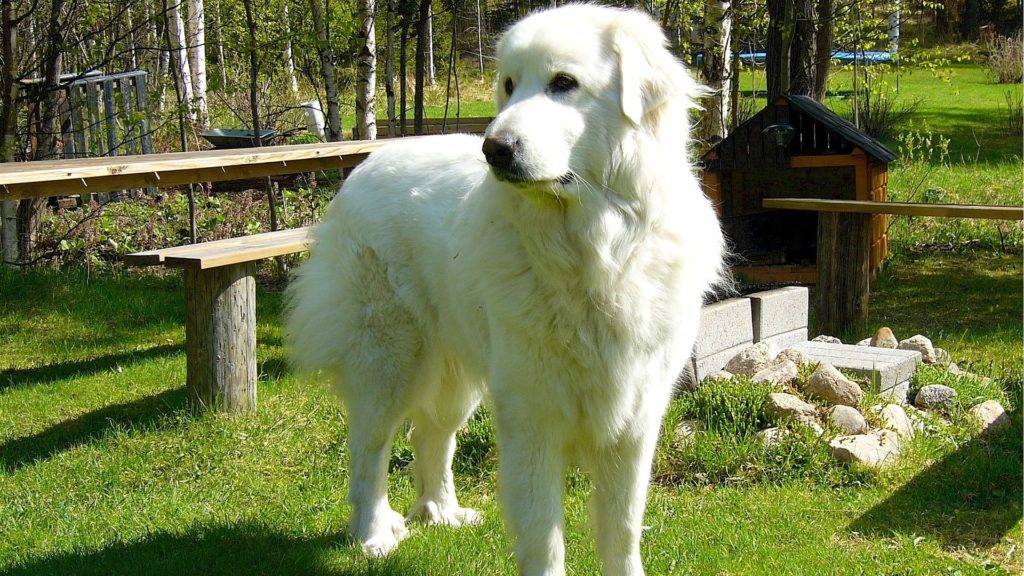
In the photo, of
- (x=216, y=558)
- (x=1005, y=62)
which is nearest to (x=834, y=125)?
(x=216, y=558)

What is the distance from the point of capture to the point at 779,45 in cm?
816

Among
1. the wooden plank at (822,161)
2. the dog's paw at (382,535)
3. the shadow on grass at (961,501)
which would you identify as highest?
the wooden plank at (822,161)

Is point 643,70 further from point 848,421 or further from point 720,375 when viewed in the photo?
point 720,375

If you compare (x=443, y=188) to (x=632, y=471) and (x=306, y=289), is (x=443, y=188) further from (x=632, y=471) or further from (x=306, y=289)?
(x=632, y=471)

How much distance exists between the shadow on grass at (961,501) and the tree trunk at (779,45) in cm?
425

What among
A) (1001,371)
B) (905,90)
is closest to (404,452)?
(1001,371)

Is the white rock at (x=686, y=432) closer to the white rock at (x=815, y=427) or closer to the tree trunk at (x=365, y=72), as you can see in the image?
the white rock at (x=815, y=427)

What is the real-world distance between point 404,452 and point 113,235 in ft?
15.8

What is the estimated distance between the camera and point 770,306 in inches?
195

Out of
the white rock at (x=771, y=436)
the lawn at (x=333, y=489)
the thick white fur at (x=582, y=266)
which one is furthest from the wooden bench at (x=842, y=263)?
the thick white fur at (x=582, y=266)

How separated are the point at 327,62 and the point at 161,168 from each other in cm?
303

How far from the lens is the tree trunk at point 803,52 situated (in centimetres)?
802

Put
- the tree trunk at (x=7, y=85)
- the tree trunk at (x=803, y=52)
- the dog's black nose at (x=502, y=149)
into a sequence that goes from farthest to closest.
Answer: the tree trunk at (x=803, y=52), the tree trunk at (x=7, y=85), the dog's black nose at (x=502, y=149)

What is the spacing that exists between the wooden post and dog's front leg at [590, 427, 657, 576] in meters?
3.60
